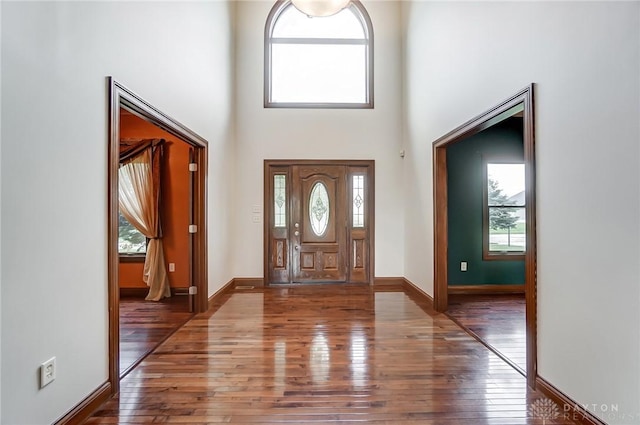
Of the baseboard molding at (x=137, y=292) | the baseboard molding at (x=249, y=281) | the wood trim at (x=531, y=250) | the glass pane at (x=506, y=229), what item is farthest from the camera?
the baseboard molding at (x=249, y=281)

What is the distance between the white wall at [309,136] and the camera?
559 cm

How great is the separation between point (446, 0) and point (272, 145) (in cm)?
317

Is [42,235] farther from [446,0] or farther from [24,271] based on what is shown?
[446,0]

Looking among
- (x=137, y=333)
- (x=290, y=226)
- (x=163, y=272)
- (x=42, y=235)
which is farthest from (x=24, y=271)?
(x=290, y=226)

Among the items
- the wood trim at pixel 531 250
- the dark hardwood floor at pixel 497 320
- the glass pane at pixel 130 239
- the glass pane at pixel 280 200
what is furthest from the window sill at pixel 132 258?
the wood trim at pixel 531 250

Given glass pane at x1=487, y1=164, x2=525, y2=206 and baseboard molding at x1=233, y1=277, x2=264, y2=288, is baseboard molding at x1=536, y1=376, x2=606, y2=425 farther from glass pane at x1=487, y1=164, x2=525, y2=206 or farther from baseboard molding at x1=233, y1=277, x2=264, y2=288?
baseboard molding at x1=233, y1=277, x2=264, y2=288

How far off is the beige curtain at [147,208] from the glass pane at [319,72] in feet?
7.84

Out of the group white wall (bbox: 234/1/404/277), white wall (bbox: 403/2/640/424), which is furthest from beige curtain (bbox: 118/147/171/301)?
white wall (bbox: 403/2/640/424)

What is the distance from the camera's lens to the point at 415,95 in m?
5.05

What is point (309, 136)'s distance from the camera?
18.5 ft

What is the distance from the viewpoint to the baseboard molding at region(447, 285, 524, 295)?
16.6 ft

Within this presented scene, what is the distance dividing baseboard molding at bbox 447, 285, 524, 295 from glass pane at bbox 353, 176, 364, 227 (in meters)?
1.76

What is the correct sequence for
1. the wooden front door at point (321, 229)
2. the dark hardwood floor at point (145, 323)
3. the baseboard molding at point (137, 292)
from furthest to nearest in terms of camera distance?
1. the wooden front door at point (321, 229)
2. the baseboard molding at point (137, 292)
3. the dark hardwood floor at point (145, 323)

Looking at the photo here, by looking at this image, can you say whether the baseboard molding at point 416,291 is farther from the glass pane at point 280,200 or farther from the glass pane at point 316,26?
the glass pane at point 316,26
